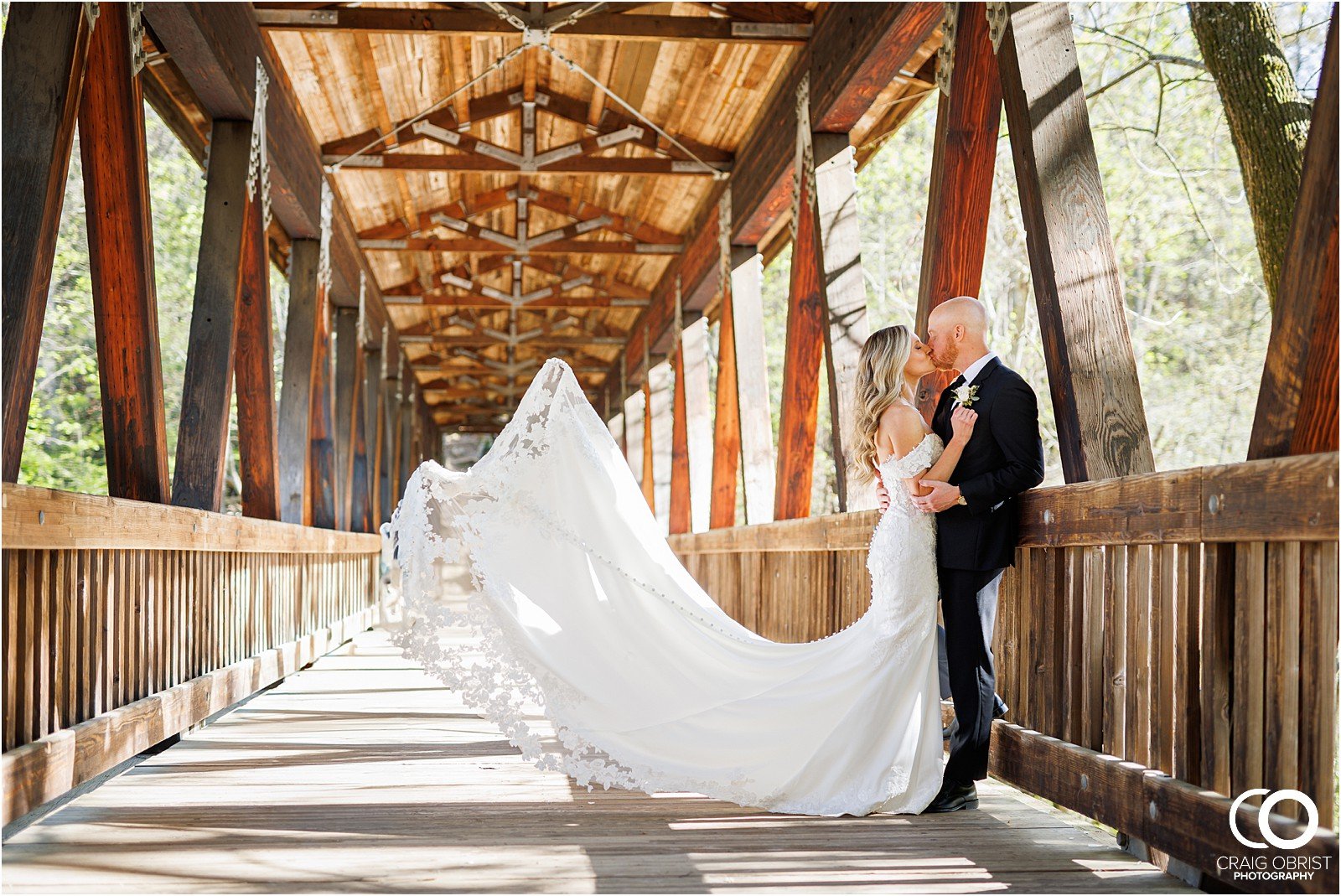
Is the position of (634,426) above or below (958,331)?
above

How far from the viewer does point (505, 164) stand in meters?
8.61

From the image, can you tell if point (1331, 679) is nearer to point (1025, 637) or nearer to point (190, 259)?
point (1025, 637)

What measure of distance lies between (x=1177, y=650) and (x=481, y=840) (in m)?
1.71

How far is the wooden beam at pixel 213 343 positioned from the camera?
17.0ft

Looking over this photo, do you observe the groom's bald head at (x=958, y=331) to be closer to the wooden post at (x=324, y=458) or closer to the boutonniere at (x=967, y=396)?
the boutonniere at (x=967, y=396)

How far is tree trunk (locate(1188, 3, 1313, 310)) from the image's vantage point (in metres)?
4.02

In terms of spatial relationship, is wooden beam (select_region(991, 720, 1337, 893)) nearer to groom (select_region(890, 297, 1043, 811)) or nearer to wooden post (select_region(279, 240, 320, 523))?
groom (select_region(890, 297, 1043, 811))

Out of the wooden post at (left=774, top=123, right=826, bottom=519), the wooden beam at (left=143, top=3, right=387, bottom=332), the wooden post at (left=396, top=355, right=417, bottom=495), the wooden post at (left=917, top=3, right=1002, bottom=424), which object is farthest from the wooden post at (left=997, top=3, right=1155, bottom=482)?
the wooden post at (left=396, top=355, right=417, bottom=495)

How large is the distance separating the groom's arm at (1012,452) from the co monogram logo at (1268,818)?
110 cm

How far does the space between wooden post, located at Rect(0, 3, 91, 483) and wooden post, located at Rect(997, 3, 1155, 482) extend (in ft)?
8.78

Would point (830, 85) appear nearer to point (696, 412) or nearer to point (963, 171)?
point (963, 171)

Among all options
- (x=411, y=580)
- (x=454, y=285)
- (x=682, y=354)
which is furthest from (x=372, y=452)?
(x=411, y=580)

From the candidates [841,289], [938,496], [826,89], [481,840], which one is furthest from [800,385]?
[481,840]

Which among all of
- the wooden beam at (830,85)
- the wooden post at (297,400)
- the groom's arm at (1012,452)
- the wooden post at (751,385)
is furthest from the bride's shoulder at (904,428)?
the wooden post at (297,400)
